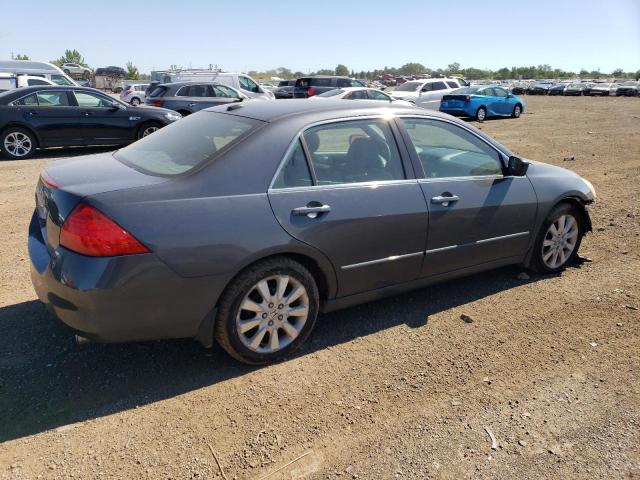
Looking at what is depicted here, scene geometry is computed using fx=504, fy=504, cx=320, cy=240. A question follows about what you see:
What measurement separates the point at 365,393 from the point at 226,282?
1.05m

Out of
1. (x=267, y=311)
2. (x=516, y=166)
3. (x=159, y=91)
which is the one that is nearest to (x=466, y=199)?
(x=516, y=166)

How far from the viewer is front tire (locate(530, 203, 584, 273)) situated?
14.9ft

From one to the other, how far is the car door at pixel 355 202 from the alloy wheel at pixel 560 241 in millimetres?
1618

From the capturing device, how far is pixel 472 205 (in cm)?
389

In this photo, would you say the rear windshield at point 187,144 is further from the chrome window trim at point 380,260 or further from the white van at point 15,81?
the white van at point 15,81

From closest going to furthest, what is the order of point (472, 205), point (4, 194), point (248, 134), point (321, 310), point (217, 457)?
point (217, 457) → point (248, 134) → point (321, 310) → point (472, 205) → point (4, 194)

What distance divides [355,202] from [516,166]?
1.64 m

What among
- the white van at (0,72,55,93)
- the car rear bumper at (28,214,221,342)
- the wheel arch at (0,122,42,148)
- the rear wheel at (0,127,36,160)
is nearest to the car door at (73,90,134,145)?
the wheel arch at (0,122,42,148)

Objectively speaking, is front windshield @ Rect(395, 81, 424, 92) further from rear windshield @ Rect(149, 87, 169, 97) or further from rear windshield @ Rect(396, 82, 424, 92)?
rear windshield @ Rect(149, 87, 169, 97)

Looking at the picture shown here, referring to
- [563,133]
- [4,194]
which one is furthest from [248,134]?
[563,133]

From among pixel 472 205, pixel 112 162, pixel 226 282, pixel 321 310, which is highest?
pixel 112 162

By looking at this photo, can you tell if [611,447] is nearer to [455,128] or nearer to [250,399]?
[250,399]

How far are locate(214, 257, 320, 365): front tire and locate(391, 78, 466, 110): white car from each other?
785 inches

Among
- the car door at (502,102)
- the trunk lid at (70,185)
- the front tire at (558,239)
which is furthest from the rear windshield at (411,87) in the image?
the trunk lid at (70,185)
